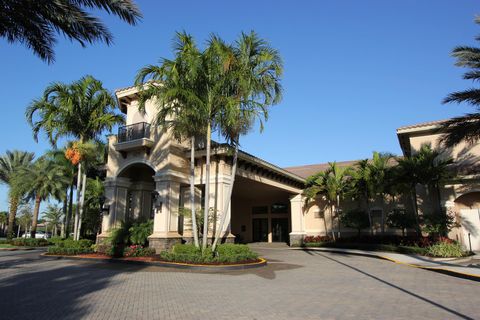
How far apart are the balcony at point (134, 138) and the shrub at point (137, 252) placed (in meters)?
5.47

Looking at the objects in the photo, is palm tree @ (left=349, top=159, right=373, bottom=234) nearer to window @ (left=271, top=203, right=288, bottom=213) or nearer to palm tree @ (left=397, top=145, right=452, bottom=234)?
palm tree @ (left=397, top=145, right=452, bottom=234)

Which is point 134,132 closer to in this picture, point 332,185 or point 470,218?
point 332,185

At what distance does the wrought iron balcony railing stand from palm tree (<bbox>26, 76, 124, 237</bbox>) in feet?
2.26

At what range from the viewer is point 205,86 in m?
14.7

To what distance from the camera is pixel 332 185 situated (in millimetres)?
25125

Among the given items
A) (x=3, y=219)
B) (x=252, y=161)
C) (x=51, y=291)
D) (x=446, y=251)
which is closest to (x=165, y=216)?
(x=252, y=161)

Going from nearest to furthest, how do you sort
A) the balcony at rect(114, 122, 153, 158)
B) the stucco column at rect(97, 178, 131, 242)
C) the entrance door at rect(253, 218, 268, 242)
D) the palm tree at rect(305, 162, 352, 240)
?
the balcony at rect(114, 122, 153, 158)
the stucco column at rect(97, 178, 131, 242)
the palm tree at rect(305, 162, 352, 240)
the entrance door at rect(253, 218, 268, 242)

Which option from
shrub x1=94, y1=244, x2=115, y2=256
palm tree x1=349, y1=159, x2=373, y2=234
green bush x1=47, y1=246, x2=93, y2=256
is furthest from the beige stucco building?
palm tree x1=349, y1=159, x2=373, y2=234

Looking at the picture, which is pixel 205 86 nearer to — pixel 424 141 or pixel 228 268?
pixel 228 268

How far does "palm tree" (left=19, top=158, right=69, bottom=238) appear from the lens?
104 feet

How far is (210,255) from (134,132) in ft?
31.1

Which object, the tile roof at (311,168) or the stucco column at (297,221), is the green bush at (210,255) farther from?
the tile roof at (311,168)

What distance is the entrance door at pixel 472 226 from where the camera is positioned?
20.0 metres

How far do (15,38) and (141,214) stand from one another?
46.1ft
